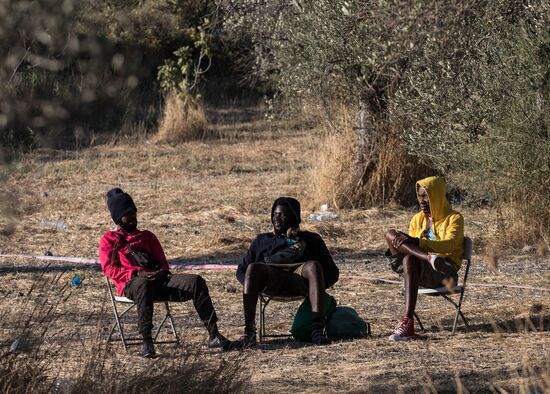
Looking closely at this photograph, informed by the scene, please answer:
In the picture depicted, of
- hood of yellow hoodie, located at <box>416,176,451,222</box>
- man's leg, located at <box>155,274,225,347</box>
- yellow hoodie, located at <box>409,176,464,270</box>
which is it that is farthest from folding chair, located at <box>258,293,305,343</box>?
hood of yellow hoodie, located at <box>416,176,451,222</box>

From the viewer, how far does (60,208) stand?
15711mm

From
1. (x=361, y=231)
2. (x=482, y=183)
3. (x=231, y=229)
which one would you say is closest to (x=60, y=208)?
(x=231, y=229)

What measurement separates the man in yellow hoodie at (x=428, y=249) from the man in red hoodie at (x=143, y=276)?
140 cm

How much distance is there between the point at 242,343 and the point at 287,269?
797 mm

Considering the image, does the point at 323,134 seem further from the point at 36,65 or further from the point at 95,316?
the point at 36,65

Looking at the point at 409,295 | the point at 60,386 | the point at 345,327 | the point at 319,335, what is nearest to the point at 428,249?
the point at 409,295

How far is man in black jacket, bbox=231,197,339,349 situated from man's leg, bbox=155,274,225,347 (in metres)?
0.28

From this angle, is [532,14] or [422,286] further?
[532,14]

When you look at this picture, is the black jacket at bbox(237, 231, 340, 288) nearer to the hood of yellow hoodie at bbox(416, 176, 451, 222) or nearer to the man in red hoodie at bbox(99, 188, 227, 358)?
the man in red hoodie at bbox(99, 188, 227, 358)

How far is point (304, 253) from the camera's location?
29.1 ft

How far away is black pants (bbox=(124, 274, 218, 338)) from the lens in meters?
8.26

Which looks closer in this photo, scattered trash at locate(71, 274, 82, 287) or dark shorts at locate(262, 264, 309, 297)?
dark shorts at locate(262, 264, 309, 297)

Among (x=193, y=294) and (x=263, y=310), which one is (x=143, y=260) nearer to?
(x=193, y=294)

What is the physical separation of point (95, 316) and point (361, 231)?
491 centimetres
